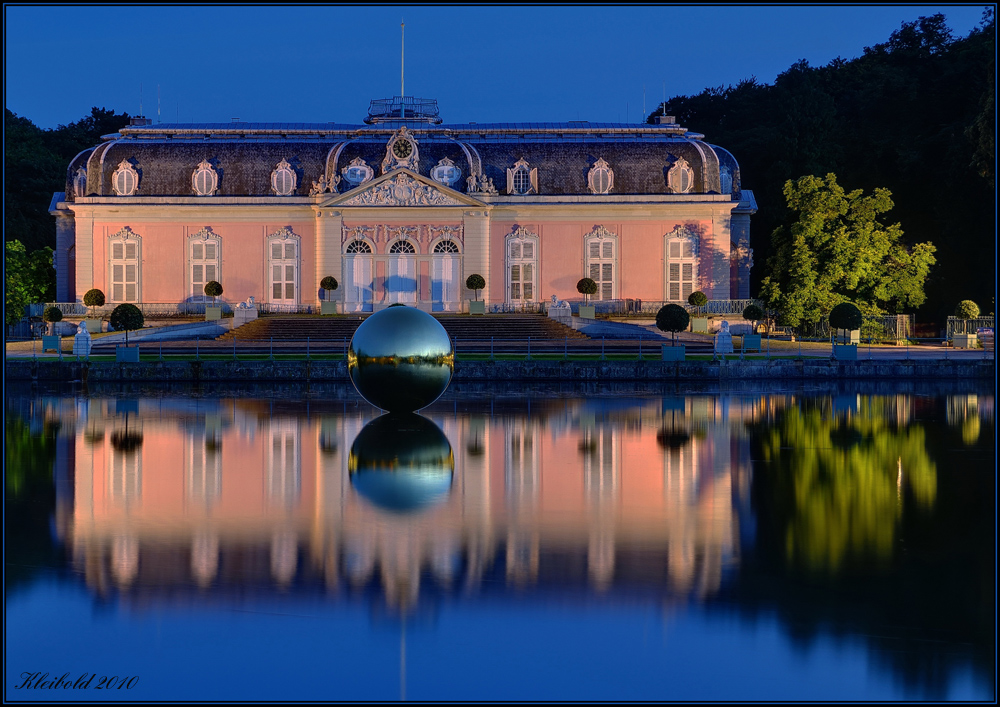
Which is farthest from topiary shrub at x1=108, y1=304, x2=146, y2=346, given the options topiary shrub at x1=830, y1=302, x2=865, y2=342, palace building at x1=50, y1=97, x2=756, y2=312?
topiary shrub at x1=830, y1=302, x2=865, y2=342

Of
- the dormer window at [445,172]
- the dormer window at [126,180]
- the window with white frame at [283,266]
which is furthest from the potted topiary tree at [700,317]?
the dormer window at [126,180]

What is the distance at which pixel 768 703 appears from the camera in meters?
7.30

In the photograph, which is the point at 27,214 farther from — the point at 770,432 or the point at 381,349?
the point at 770,432

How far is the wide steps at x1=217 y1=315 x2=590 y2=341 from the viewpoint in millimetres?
40812

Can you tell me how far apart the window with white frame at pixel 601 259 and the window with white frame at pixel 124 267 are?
64.7 ft

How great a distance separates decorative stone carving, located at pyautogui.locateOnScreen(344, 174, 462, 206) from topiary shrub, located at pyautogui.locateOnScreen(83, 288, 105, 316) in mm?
10923

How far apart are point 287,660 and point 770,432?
42.9ft

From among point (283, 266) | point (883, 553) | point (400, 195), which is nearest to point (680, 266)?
point (400, 195)

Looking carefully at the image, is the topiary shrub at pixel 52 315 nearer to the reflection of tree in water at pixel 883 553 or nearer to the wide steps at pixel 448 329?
the wide steps at pixel 448 329

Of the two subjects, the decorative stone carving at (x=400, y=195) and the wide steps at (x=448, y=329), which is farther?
the decorative stone carving at (x=400, y=195)

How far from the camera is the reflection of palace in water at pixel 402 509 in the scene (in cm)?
988

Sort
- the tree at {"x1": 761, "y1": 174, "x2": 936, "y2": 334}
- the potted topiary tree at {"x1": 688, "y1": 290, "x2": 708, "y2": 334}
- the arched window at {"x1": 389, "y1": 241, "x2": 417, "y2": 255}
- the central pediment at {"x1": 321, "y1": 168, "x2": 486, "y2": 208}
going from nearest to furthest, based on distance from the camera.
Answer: the tree at {"x1": 761, "y1": 174, "x2": 936, "y2": 334} < the potted topiary tree at {"x1": 688, "y1": 290, "x2": 708, "y2": 334} < the central pediment at {"x1": 321, "y1": 168, "x2": 486, "y2": 208} < the arched window at {"x1": 389, "y1": 241, "x2": 417, "y2": 255}

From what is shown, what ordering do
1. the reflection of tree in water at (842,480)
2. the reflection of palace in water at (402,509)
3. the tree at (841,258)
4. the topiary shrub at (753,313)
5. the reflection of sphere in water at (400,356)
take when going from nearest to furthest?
the reflection of palace in water at (402,509), the reflection of tree in water at (842,480), the reflection of sphere in water at (400,356), the topiary shrub at (753,313), the tree at (841,258)

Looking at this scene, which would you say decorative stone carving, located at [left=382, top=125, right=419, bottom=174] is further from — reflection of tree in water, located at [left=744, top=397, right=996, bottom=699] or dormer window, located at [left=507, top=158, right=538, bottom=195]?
reflection of tree in water, located at [left=744, top=397, right=996, bottom=699]
